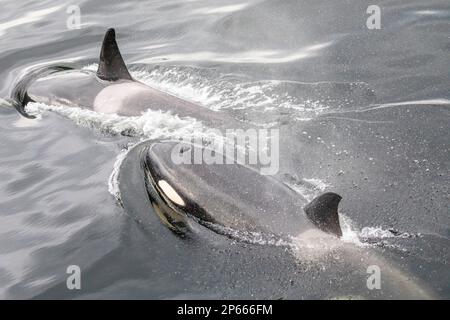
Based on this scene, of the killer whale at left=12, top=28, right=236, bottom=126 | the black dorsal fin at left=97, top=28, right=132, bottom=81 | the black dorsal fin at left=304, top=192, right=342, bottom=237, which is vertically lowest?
the black dorsal fin at left=304, top=192, right=342, bottom=237

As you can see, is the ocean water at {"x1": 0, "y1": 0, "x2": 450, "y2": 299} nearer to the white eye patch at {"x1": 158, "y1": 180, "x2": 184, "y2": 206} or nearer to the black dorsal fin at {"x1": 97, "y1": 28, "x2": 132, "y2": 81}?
the white eye patch at {"x1": 158, "y1": 180, "x2": 184, "y2": 206}

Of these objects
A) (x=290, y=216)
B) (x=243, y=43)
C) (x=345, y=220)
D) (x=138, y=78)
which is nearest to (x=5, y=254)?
(x=290, y=216)

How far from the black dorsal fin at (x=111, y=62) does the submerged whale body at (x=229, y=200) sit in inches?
126

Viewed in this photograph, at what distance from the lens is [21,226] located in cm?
639

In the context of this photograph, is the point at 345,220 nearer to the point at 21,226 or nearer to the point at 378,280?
the point at 378,280

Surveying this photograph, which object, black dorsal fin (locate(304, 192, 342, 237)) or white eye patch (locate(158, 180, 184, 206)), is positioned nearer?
black dorsal fin (locate(304, 192, 342, 237))

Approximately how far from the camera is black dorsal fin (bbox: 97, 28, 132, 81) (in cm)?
898

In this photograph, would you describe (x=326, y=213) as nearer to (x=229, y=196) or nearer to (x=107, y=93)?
(x=229, y=196)

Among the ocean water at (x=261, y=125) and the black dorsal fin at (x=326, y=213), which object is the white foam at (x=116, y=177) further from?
the black dorsal fin at (x=326, y=213)

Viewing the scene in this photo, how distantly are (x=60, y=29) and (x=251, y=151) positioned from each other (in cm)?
724

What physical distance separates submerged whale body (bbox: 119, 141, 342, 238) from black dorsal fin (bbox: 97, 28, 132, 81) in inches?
126

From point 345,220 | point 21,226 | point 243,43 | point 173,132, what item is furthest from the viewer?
point 243,43

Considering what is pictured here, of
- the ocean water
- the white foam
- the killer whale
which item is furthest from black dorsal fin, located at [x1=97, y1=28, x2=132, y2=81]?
the white foam

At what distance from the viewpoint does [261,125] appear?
7.91 m
